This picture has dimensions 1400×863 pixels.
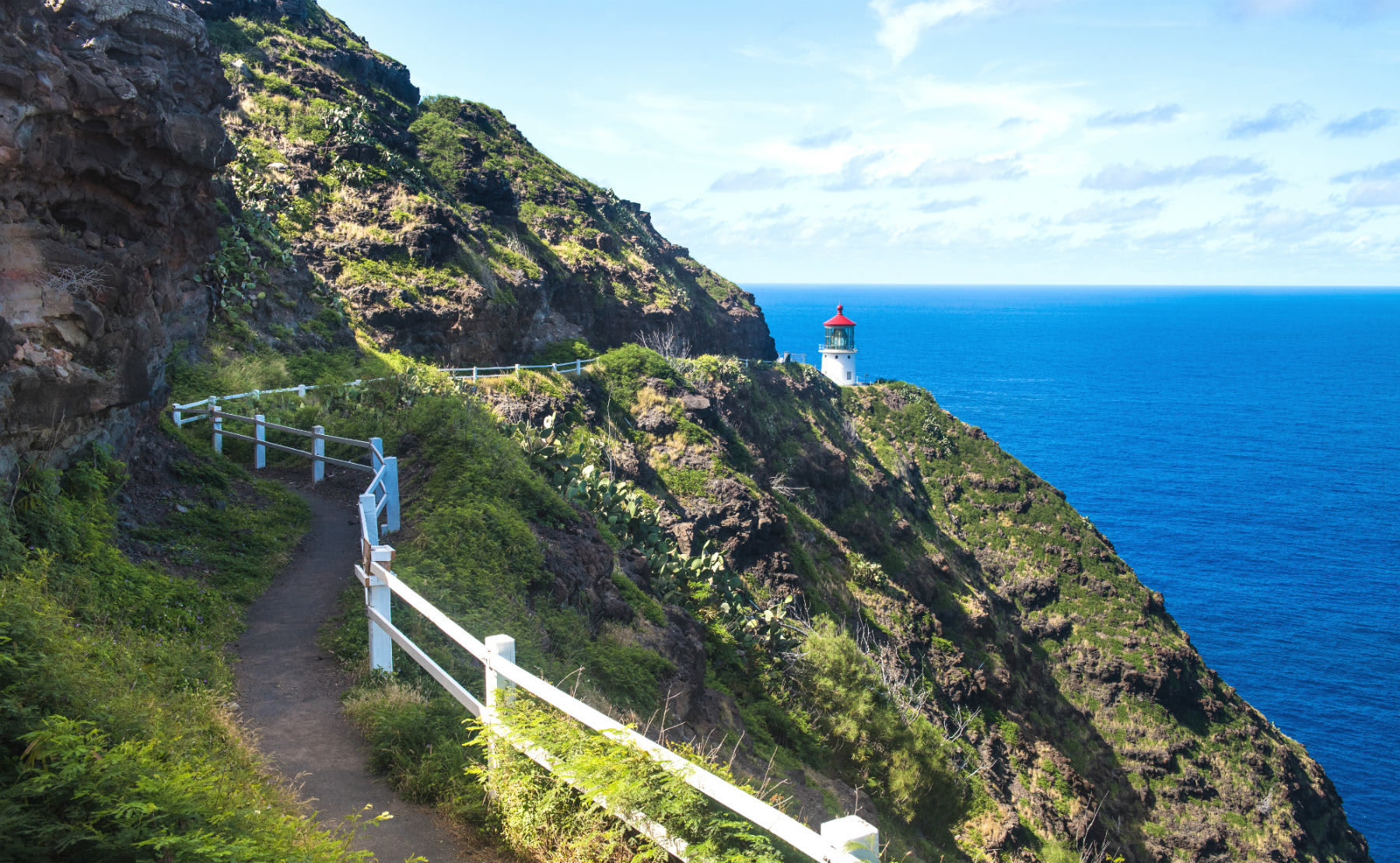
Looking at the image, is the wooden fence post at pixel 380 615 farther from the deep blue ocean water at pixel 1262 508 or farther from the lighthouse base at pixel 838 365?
the lighthouse base at pixel 838 365

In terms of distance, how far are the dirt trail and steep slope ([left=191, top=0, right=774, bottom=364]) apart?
16.6 metres

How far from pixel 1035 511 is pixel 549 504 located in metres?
50.2

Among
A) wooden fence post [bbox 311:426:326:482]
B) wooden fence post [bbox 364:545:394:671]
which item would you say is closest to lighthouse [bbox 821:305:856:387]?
wooden fence post [bbox 311:426:326:482]

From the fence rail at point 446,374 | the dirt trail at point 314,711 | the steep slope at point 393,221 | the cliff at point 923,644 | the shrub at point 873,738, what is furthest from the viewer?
the steep slope at point 393,221

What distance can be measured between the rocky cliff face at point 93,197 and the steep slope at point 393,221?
1337 cm

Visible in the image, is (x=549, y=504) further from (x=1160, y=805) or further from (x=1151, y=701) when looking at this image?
(x=1151, y=701)

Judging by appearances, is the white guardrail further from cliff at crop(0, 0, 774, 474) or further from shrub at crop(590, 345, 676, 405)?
shrub at crop(590, 345, 676, 405)

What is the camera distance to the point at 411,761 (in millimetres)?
6387

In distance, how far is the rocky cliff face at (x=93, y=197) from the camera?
8867mm

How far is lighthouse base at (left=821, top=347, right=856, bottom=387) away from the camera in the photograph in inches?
2768

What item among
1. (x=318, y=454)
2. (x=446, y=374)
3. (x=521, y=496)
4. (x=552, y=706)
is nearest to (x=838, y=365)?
(x=446, y=374)

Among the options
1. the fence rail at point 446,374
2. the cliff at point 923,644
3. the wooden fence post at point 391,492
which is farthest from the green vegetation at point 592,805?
the fence rail at point 446,374

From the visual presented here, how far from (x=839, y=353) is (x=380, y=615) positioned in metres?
64.3

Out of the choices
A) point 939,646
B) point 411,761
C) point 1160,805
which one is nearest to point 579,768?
point 411,761
